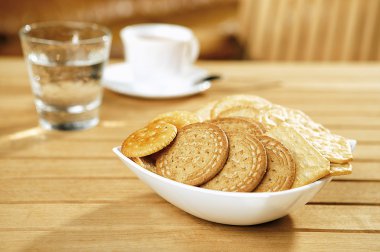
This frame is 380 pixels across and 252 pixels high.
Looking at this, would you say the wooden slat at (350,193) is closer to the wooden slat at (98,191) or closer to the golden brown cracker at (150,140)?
the wooden slat at (98,191)

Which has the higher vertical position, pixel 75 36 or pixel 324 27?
pixel 75 36

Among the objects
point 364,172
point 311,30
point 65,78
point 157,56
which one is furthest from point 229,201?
point 311,30

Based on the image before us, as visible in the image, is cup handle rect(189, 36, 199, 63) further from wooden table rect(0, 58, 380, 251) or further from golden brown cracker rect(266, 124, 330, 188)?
golden brown cracker rect(266, 124, 330, 188)

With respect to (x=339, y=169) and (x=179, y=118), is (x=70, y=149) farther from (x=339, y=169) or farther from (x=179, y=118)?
(x=339, y=169)

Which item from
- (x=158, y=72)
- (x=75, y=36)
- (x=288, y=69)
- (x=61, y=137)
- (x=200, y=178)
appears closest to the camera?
(x=200, y=178)

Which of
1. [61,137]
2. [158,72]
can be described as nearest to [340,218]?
[61,137]

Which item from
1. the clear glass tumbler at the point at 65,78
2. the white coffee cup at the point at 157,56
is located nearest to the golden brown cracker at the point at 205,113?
the clear glass tumbler at the point at 65,78

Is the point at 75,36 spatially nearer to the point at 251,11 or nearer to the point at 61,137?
the point at 61,137
